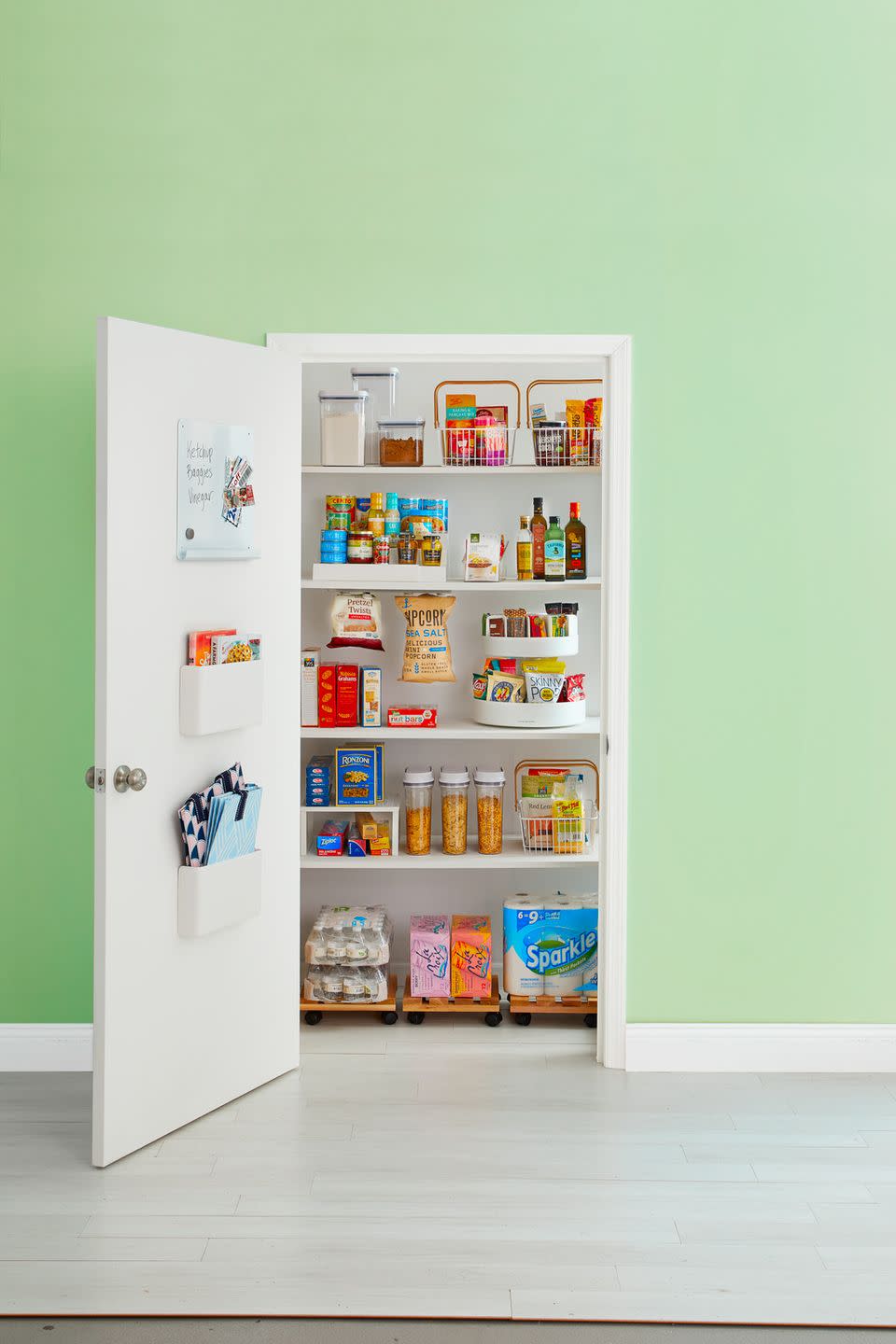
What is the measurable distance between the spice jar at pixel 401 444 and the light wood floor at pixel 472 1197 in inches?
71.5

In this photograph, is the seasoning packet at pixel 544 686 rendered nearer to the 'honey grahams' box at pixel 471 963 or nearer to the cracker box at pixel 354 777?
the cracker box at pixel 354 777

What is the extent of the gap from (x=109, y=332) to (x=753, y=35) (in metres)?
2.03

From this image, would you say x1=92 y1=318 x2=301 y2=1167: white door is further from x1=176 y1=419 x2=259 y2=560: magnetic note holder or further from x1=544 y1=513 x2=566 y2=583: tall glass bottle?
x1=544 y1=513 x2=566 y2=583: tall glass bottle

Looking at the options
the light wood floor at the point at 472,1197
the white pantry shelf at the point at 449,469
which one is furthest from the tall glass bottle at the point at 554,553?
the light wood floor at the point at 472,1197

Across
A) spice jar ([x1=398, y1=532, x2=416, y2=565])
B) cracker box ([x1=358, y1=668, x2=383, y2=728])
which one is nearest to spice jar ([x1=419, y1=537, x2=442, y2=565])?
spice jar ([x1=398, y1=532, x2=416, y2=565])

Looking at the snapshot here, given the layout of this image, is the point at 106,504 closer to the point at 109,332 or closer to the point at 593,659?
the point at 109,332

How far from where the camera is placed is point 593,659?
12.8 feet

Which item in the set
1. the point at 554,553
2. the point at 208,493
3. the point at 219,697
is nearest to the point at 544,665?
the point at 554,553

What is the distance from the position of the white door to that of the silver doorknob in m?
0.02

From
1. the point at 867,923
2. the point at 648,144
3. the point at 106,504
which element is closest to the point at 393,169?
the point at 648,144

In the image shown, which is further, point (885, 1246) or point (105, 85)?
point (105, 85)

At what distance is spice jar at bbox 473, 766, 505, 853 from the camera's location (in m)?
3.61

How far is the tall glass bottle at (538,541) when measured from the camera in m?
3.59

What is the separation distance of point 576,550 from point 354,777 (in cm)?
102
